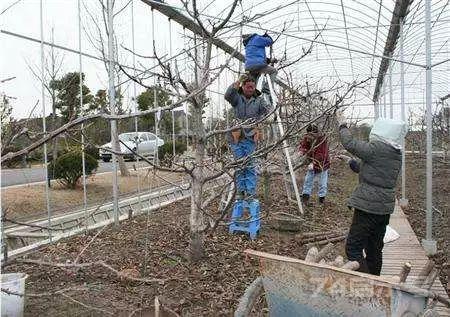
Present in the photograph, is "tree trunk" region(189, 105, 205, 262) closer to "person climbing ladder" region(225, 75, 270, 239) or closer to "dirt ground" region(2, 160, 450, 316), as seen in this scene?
"dirt ground" region(2, 160, 450, 316)

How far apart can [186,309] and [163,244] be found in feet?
4.82

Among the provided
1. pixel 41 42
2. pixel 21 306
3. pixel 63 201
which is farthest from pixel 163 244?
pixel 63 201

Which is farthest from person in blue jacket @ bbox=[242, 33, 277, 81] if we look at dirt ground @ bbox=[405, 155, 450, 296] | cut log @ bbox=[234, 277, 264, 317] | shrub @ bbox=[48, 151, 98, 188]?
shrub @ bbox=[48, 151, 98, 188]

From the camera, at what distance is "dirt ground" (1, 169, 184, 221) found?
9250 millimetres

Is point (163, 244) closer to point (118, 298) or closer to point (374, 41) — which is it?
point (118, 298)

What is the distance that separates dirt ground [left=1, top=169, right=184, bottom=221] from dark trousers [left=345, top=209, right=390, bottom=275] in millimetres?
4288

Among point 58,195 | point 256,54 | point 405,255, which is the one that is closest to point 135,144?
point 256,54

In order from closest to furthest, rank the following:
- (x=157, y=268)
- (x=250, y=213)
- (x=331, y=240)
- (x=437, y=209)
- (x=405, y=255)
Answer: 1. (x=157, y=268)
2. (x=250, y=213)
3. (x=405, y=255)
4. (x=331, y=240)
5. (x=437, y=209)

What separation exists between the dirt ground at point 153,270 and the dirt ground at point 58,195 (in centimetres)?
271

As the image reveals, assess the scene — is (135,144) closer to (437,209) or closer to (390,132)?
A: (390,132)

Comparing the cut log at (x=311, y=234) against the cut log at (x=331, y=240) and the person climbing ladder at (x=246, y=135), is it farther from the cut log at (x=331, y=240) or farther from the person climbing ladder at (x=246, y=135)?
the person climbing ladder at (x=246, y=135)

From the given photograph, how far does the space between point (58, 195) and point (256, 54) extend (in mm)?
7236

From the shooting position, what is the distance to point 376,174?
3988 mm

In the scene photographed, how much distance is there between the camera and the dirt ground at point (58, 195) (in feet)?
30.3
